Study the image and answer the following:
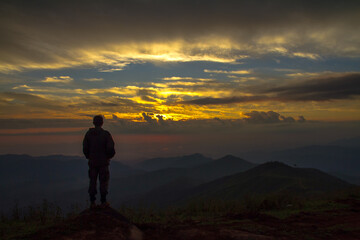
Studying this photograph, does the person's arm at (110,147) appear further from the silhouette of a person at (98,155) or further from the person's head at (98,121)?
A: the person's head at (98,121)

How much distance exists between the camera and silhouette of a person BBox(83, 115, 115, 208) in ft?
29.3

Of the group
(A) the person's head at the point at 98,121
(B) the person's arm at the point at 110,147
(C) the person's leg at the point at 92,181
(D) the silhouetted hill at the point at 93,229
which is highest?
(A) the person's head at the point at 98,121

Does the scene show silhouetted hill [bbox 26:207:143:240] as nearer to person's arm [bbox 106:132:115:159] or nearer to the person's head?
person's arm [bbox 106:132:115:159]

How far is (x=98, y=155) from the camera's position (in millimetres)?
8953

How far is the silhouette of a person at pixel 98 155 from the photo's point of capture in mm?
8922

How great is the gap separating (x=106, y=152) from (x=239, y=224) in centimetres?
560

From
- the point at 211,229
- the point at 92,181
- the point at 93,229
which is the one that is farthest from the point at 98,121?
the point at 211,229

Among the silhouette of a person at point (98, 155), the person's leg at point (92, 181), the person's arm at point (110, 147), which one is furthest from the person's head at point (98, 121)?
the person's leg at point (92, 181)

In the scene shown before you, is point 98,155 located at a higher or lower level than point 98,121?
lower

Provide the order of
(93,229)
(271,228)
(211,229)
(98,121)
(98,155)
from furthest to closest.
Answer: (98,121), (98,155), (271,228), (211,229), (93,229)

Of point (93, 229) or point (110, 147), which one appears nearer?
point (93, 229)

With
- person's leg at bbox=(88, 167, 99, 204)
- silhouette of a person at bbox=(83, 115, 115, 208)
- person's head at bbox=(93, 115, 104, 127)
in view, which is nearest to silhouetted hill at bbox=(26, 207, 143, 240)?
person's leg at bbox=(88, 167, 99, 204)

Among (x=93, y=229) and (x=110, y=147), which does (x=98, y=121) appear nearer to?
(x=110, y=147)

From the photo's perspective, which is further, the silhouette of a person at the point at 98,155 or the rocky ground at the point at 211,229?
the silhouette of a person at the point at 98,155
